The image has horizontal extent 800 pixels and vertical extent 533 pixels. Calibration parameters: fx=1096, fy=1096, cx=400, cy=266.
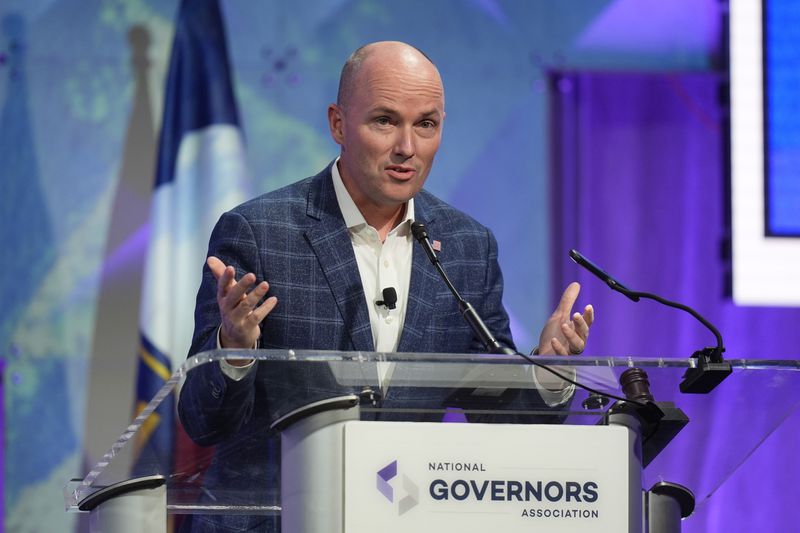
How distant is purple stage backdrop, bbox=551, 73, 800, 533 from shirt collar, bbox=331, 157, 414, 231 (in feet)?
7.48

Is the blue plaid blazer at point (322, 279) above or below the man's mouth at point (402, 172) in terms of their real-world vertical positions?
below

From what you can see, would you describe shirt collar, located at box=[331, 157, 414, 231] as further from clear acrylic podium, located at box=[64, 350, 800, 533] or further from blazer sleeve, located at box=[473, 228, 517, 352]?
clear acrylic podium, located at box=[64, 350, 800, 533]

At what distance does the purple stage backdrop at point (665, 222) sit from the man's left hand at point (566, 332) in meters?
2.73

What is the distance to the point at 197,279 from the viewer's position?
4.59 m

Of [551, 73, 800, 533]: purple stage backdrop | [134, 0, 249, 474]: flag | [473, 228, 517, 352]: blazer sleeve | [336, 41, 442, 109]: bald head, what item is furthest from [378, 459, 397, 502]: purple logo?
[551, 73, 800, 533]: purple stage backdrop

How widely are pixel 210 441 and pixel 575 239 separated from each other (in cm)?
330

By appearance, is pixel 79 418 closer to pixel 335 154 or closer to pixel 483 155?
pixel 335 154

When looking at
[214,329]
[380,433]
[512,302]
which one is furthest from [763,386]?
[512,302]

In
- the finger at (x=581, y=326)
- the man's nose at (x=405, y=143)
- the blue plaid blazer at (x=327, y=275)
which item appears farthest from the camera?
the man's nose at (x=405, y=143)

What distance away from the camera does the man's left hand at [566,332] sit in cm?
204

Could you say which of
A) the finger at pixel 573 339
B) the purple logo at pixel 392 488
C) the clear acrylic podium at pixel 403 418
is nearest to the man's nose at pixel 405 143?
the finger at pixel 573 339

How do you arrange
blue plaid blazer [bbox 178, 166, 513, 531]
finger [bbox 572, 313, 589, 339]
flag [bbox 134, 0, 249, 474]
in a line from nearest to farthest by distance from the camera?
finger [bbox 572, 313, 589, 339]
blue plaid blazer [bbox 178, 166, 513, 531]
flag [bbox 134, 0, 249, 474]

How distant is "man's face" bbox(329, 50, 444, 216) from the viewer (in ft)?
8.28

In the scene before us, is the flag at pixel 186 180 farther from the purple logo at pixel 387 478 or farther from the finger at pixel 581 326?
the purple logo at pixel 387 478
